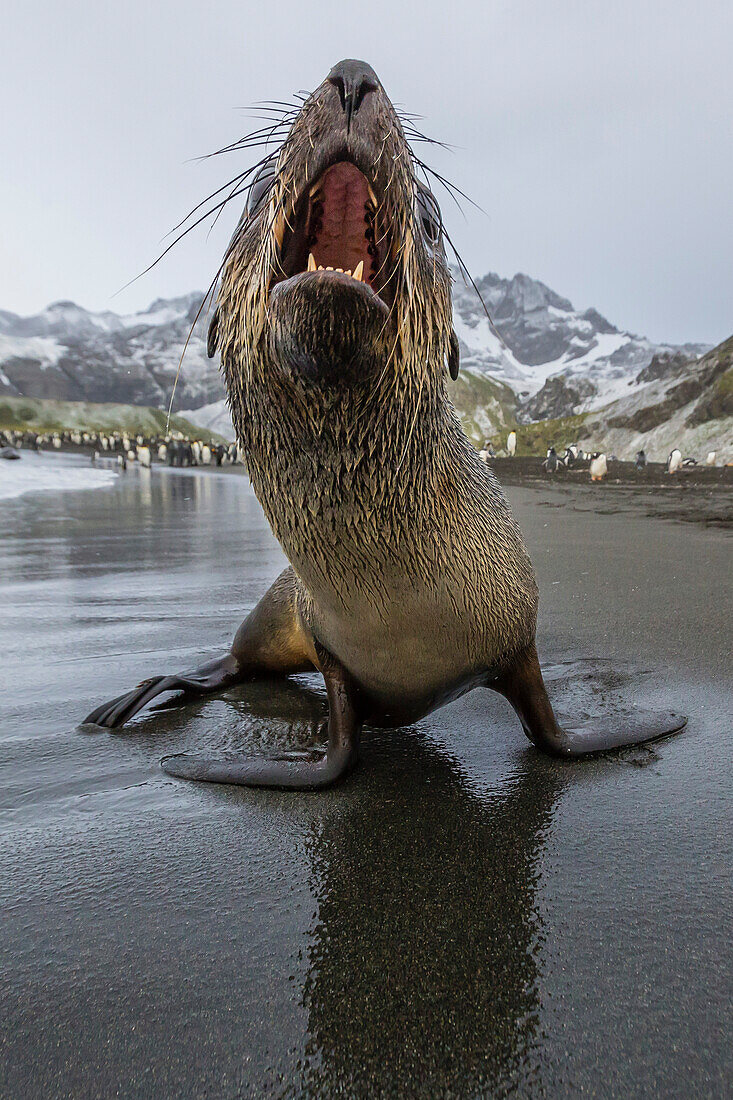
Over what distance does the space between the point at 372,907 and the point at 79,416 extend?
11706cm

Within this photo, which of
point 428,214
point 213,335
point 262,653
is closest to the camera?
point 428,214

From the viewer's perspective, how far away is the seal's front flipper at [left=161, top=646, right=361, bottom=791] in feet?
7.57

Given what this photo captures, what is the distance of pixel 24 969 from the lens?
58.2 inches

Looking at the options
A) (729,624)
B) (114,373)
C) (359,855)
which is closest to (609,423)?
(729,624)

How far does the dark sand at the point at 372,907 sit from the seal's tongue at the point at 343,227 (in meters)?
1.61

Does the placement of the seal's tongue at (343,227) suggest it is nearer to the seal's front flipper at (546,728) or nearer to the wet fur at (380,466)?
the wet fur at (380,466)

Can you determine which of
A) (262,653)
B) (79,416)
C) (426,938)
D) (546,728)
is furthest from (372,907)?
(79,416)

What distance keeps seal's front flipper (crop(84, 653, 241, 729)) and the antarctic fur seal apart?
21 millimetres

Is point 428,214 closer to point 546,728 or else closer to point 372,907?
point 546,728

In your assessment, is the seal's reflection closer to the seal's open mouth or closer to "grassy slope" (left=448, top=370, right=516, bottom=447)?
the seal's open mouth

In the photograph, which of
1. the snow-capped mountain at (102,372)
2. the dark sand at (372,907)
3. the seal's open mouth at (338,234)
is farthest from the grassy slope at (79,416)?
the seal's open mouth at (338,234)

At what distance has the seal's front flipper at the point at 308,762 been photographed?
7.57ft

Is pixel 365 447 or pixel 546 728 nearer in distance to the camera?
pixel 365 447

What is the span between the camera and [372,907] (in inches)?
65.7
